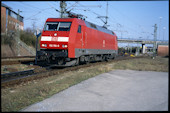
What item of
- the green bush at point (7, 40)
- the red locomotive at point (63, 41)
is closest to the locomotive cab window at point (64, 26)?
the red locomotive at point (63, 41)

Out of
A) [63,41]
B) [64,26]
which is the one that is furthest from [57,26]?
[63,41]

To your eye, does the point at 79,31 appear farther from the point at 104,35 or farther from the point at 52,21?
the point at 104,35

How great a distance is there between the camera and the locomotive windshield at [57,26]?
40.8 feet

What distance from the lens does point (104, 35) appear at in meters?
19.1

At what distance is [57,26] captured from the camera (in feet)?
41.6

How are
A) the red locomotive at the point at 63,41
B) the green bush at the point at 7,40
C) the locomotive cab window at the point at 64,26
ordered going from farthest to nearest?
the green bush at the point at 7,40 → the locomotive cab window at the point at 64,26 → the red locomotive at the point at 63,41

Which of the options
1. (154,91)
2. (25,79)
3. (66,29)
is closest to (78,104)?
(154,91)

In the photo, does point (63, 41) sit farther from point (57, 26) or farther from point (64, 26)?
point (57, 26)

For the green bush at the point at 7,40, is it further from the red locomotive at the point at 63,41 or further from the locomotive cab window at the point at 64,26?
the locomotive cab window at the point at 64,26

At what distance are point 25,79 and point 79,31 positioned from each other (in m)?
5.86

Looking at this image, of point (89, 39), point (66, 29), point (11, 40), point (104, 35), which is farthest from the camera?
point (11, 40)

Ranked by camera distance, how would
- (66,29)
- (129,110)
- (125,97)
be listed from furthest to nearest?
(66,29) → (125,97) → (129,110)

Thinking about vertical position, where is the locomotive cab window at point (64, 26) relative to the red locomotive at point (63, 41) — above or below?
above

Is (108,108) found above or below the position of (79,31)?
below
